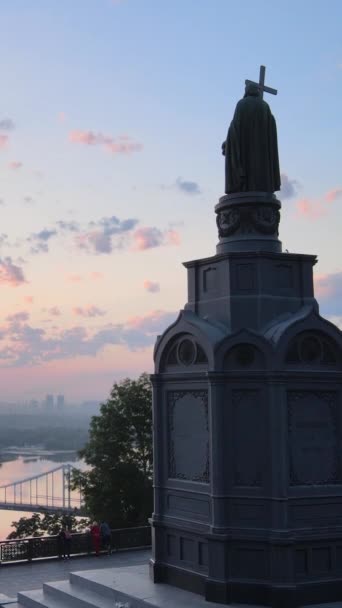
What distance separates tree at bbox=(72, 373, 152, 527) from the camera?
27.9 meters

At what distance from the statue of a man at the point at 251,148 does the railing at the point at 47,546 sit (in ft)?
37.9

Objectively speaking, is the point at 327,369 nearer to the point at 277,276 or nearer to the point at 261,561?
the point at 277,276

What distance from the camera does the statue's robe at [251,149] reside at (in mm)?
14000

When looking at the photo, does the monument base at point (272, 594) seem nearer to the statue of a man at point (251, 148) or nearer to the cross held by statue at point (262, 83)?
the statue of a man at point (251, 148)

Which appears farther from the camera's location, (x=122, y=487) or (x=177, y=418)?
(x=122, y=487)

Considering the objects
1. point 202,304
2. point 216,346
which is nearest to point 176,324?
point 202,304

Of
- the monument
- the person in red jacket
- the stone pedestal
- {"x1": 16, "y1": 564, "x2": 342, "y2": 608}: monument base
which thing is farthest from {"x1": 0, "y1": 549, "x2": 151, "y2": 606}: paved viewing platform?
the stone pedestal

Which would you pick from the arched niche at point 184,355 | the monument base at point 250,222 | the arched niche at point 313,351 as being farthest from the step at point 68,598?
the monument base at point 250,222

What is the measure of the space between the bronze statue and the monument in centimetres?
2

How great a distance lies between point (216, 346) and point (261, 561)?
12.2ft

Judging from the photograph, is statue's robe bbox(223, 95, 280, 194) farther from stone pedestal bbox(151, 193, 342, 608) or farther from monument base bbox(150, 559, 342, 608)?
monument base bbox(150, 559, 342, 608)

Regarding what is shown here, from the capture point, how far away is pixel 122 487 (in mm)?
28000

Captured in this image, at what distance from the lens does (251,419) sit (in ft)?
41.8

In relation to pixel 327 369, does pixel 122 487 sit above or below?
below
